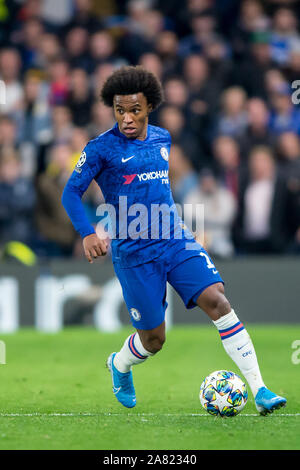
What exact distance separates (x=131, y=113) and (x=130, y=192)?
53 centimetres

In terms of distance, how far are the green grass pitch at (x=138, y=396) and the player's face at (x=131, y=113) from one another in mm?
1909

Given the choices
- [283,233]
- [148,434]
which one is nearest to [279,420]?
[148,434]

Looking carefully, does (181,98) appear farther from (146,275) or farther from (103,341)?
(146,275)

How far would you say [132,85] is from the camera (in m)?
6.25

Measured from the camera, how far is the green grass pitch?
17.2ft

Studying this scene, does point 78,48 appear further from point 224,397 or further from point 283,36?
point 224,397

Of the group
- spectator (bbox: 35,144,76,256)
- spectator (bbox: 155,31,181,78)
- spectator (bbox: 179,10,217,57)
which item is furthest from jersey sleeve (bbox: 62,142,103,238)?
spectator (bbox: 179,10,217,57)

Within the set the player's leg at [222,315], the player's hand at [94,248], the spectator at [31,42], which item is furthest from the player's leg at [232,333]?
the spectator at [31,42]

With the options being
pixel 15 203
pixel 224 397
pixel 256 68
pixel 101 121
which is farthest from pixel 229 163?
pixel 224 397

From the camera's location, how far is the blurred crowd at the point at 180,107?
39.3 ft

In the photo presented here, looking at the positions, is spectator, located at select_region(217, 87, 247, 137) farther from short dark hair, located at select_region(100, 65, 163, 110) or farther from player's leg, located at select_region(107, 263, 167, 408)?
player's leg, located at select_region(107, 263, 167, 408)

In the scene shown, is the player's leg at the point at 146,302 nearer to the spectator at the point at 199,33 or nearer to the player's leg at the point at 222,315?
the player's leg at the point at 222,315
